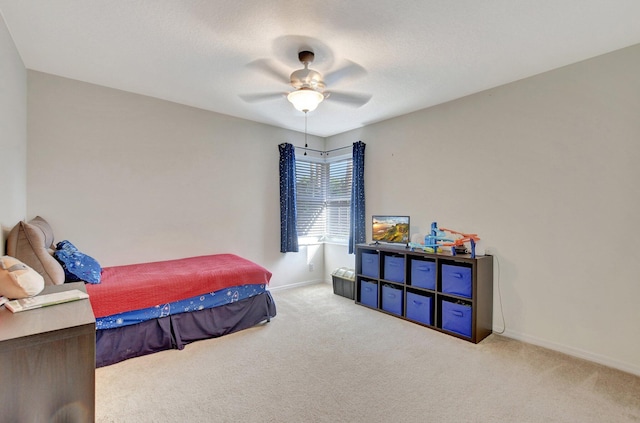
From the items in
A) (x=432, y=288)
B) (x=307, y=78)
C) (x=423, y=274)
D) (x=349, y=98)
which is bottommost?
(x=432, y=288)

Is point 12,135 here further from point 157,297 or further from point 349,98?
point 349,98

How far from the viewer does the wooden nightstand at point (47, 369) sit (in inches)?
40.8

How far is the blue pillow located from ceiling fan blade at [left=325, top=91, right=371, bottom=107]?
2.71 m

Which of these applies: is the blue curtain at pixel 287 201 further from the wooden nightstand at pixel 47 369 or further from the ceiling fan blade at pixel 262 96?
the wooden nightstand at pixel 47 369

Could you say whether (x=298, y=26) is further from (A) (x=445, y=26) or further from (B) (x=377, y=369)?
(B) (x=377, y=369)

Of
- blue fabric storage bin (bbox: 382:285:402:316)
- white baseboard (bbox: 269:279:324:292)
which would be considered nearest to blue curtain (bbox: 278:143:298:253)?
white baseboard (bbox: 269:279:324:292)

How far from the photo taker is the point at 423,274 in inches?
125

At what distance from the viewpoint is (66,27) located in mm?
2051

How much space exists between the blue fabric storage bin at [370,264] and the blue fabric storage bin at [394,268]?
0.43 feet

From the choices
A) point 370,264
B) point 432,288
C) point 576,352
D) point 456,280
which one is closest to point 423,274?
point 432,288

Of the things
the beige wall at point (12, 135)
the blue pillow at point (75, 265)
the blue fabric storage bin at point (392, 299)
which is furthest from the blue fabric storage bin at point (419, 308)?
the beige wall at point (12, 135)

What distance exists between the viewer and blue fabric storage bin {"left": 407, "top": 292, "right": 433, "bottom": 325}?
3.10 m

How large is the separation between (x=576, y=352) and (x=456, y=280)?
1052mm

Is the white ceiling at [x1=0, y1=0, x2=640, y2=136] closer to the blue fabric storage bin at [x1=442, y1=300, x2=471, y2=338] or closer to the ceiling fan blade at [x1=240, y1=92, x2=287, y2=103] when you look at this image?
the ceiling fan blade at [x1=240, y1=92, x2=287, y2=103]
